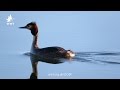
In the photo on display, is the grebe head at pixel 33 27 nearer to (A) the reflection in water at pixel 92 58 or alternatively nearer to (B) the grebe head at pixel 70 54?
(A) the reflection in water at pixel 92 58

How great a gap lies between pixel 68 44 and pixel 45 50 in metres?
0.17

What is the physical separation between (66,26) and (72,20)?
0.06m

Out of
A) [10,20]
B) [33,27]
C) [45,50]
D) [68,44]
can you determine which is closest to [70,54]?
[68,44]

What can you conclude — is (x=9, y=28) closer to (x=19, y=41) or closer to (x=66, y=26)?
(x=19, y=41)

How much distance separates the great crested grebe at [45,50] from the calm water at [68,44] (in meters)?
0.03

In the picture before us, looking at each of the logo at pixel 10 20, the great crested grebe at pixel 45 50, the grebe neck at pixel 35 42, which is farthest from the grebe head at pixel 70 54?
the logo at pixel 10 20

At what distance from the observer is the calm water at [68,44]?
484 cm

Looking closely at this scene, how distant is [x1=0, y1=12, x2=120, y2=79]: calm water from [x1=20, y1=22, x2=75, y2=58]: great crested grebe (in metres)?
0.03

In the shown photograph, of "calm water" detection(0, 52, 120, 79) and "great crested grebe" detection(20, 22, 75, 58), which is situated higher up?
"great crested grebe" detection(20, 22, 75, 58)

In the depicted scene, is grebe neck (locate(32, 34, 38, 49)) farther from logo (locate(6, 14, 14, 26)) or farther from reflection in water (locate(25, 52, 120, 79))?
logo (locate(6, 14, 14, 26))

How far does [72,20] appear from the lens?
4883 mm

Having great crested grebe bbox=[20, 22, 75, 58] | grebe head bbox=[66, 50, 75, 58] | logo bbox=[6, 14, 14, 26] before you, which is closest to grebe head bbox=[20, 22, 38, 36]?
great crested grebe bbox=[20, 22, 75, 58]

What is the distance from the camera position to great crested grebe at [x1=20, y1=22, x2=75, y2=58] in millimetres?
4844
